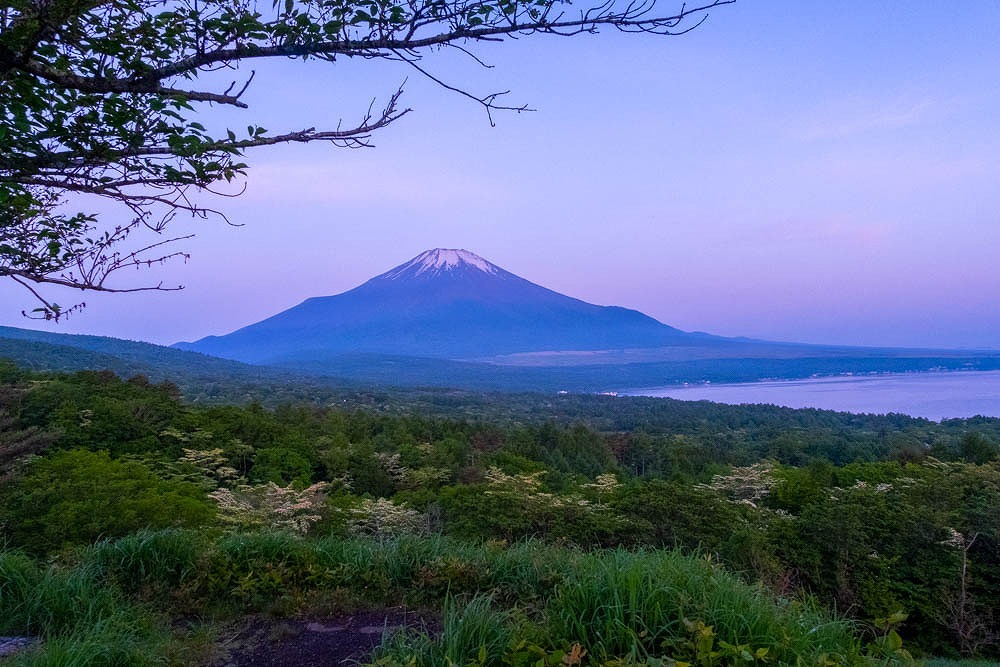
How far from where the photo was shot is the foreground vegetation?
7.91 ft

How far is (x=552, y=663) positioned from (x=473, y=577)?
4.65 feet

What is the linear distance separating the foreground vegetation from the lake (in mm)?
47792

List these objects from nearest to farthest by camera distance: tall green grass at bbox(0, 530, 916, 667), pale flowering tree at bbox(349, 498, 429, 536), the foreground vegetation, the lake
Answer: tall green grass at bbox(0, 530, 916, 667)
the foreground vegetation
pale flowering tree at bbox(349, 498, 429, 536)
the lake

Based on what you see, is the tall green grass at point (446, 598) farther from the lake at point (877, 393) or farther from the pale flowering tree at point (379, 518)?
the lake at point (877, 393)

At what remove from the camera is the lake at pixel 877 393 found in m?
74.9

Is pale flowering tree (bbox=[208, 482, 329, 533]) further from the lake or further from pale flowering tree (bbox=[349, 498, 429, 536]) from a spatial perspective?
the lake

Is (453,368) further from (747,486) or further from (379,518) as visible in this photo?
(379,518)

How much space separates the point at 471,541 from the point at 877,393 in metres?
114

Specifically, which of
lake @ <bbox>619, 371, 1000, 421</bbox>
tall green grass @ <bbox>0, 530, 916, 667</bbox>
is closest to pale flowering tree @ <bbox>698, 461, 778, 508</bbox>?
tall green grass @ <bbox>0, 530, 916, 667</bbox>

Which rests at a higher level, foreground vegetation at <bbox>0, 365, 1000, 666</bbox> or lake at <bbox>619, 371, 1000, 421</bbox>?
foreground vegetation at <bbox>0, 365, 1000, 666</bbox>

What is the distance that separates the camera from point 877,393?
9950cm

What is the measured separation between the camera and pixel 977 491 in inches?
603

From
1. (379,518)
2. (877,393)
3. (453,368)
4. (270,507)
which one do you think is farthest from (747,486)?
(453,368)

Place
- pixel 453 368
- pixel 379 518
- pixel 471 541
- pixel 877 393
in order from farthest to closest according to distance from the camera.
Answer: pixel 453 368
pixel 877 393
pixel 379 518
pixel 471 541
